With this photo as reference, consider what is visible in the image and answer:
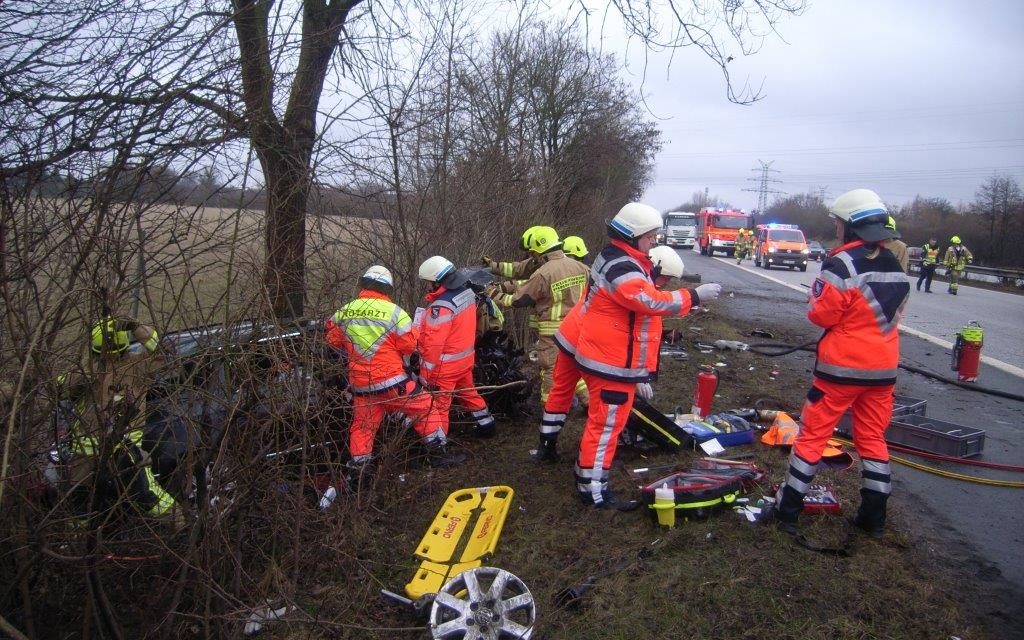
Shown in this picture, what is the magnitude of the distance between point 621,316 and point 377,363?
1.78 m

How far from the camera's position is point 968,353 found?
7.51 metres

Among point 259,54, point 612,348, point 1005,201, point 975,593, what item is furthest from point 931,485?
point 1005,201

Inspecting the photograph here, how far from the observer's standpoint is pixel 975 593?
330cm

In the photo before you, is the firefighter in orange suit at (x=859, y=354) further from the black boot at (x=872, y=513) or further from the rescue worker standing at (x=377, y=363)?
the rescue worker standing at (x=377, y=363)

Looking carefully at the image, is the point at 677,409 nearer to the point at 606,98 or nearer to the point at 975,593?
the point at 975,593

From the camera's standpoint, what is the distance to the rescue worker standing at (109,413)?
2559mm

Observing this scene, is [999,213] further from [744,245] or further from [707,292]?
[707,292]

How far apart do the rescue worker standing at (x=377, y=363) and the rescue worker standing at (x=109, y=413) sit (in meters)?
1.68

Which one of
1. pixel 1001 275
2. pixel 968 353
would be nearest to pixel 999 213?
pixel 1001 275

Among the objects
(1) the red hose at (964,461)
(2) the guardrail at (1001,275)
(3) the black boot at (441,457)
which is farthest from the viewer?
(2) the guardrail at (1001,275)

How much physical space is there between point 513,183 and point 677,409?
4.28 meters

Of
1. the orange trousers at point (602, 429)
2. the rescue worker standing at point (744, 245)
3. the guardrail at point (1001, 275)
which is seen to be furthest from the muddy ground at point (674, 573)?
the rescue worker standing at point (744, 245)

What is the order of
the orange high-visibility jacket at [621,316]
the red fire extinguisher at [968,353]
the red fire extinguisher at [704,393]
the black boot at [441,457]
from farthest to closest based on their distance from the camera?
the red fire extinguisher at [968,353] → the red fire extinguisher at [704,393] → the black boot at [441,457] → the orange high-visibility jacket at [621,316]

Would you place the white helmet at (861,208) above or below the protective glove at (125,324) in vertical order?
above
